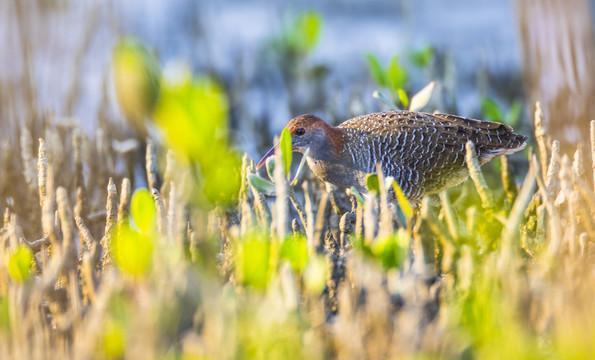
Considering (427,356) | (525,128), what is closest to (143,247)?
(427,356)

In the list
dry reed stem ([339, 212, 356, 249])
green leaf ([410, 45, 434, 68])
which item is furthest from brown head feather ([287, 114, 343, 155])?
green leaf ([410, 45, 434, 68])

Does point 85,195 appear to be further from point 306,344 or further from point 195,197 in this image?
point 306,344

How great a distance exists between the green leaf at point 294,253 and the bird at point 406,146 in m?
1.10

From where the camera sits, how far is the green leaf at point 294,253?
5.98ft

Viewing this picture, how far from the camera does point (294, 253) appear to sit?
5.98 feet

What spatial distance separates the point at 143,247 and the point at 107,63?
9.05 ft

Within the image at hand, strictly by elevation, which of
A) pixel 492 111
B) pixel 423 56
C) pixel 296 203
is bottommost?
pixel 296 203

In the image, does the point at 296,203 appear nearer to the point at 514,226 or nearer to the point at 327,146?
the point at 327,146

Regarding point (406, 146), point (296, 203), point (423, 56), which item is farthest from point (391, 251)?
point (423, 56)

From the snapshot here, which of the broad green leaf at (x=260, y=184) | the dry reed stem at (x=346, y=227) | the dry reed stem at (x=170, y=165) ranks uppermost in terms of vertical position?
the dry reed stem at (x=170, y=165)

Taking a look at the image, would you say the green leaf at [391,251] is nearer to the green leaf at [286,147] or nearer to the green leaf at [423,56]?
the green leaf at [286,147]

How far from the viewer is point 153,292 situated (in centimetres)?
162

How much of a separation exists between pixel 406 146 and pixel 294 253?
1.17m

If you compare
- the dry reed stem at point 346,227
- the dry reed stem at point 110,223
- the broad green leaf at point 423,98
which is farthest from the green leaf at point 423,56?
the dry reed stem at point 110,223
